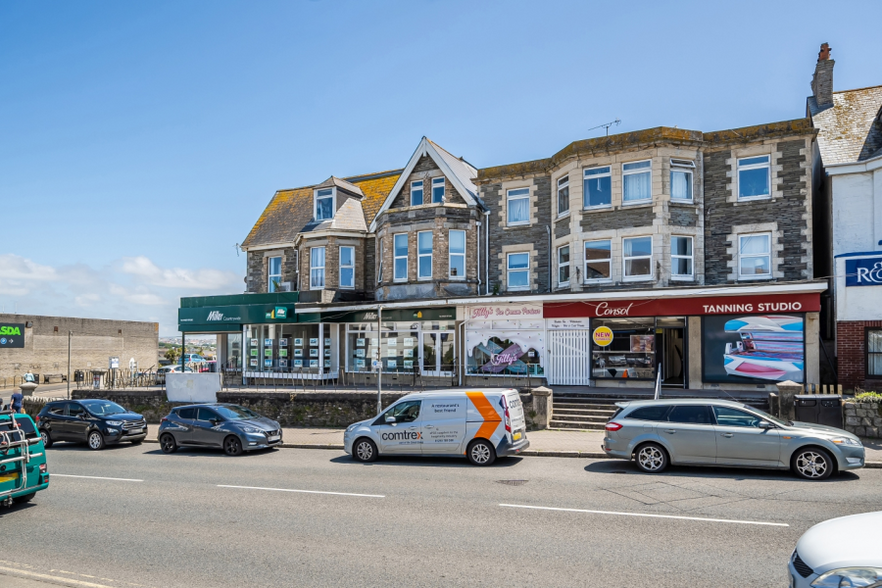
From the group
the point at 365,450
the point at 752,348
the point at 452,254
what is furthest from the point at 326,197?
the point at 752,348

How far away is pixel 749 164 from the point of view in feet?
69.5

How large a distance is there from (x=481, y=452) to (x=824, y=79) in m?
21.4

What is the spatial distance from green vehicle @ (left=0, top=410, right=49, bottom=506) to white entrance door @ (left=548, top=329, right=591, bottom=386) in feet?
53.5

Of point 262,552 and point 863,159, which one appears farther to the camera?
point 863,159

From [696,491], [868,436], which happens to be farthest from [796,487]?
[868,436]

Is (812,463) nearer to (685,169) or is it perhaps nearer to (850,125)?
(685,169)

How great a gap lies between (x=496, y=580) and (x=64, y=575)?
196 inches

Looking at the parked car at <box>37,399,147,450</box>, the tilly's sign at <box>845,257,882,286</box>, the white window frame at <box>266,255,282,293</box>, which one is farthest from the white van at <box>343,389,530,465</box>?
the white window frame at <box>266,255,282,293</box>

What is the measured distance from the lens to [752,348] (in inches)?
767

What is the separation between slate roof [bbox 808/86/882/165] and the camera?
66.2 feet

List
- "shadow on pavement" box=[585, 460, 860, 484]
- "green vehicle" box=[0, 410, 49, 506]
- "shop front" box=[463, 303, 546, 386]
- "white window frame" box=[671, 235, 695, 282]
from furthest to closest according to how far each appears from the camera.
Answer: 1. "shop front" box=[463, 303, 546, 386]
2. "white window frame" box=[671, 235, 695, 282]
3. "shadow on pavement" box=[585, 460, 860, 484]
4. "green vehicle" box=[0, 410, 49, 506]

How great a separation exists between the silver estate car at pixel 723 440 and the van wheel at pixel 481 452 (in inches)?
100

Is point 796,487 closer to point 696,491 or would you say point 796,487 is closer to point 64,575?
point 696,491

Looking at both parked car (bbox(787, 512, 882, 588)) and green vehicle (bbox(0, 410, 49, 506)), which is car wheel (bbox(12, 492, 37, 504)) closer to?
green vehicle (bbox(0, 410, 49, 506))
